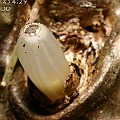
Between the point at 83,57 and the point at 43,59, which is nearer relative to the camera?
the point at 43,59

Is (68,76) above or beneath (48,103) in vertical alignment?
above

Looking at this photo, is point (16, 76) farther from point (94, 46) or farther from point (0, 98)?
point (94, 46)

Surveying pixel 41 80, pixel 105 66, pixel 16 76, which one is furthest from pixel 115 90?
pixel 16 76

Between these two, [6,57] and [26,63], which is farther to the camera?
[6,57]
